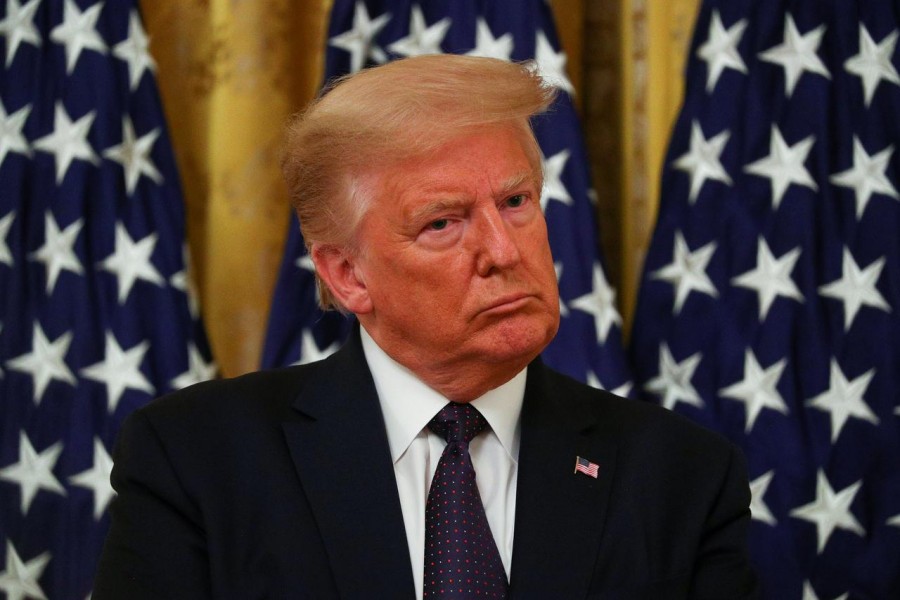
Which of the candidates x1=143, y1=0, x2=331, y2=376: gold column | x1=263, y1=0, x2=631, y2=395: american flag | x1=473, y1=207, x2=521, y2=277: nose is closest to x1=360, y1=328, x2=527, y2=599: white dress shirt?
x1=473, y1=207, x2=521, y2=277: nose

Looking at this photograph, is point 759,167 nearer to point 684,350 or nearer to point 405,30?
point 684,350

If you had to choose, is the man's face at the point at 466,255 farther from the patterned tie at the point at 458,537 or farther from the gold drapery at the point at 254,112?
the gold drapery at the point at 254,112

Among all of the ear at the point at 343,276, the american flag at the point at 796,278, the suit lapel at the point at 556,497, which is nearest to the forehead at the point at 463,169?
the ear at the point at 343,276

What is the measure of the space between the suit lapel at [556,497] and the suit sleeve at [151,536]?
0.51m

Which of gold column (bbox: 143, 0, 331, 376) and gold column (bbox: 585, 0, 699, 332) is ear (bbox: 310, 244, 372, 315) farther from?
gold column (bbox: 585, 0, 699, 332)

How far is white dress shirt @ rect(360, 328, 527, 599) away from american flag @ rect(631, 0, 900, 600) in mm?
1051

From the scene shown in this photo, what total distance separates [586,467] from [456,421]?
0.24 meters

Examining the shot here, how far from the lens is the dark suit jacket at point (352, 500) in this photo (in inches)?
68.1

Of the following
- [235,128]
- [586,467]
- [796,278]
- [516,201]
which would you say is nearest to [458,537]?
[586,467]

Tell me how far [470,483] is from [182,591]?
48 centimetres

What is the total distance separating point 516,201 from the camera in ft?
6.10

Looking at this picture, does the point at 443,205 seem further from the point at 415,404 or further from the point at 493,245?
the point at 415,404

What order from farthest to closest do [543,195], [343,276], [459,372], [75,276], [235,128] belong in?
[235,128] → [543,195] → [75,276] → [343,276] → [459,372]

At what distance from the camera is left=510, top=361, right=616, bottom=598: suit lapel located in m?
1.78
